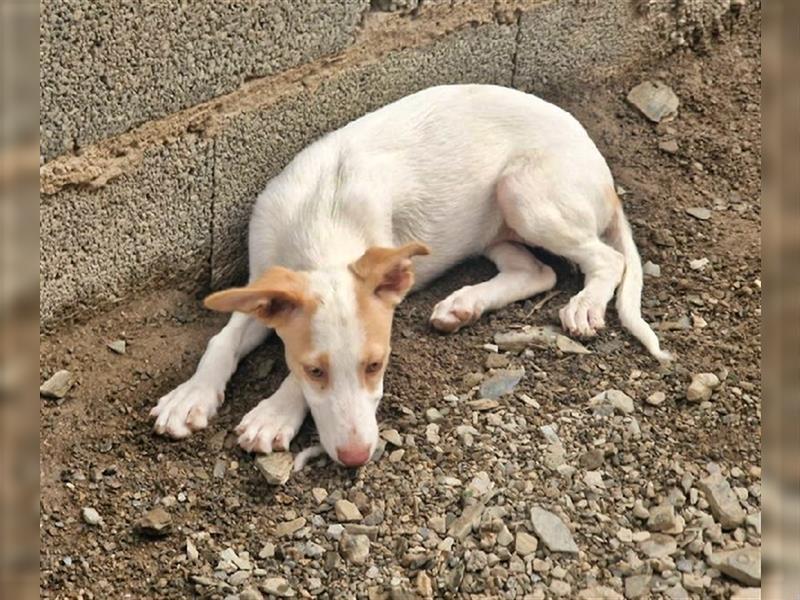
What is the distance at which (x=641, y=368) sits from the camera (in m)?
3.57

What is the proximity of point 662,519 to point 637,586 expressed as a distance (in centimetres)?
26

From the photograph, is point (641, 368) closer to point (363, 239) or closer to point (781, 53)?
point (363, 239)

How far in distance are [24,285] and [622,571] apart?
2.45 meters

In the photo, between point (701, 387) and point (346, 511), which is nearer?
Answer: point (346, 511)

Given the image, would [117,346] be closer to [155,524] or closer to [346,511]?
[155,524]

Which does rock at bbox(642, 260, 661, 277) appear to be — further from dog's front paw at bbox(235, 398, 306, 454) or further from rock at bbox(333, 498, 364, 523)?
rock at bbox(333, 498, 364, 523)

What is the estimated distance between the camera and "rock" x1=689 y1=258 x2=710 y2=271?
13.5 ft

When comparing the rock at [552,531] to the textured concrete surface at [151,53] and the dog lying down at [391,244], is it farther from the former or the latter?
the textured concrete surface at [151,53]

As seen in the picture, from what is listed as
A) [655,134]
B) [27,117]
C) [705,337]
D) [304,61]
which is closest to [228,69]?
[304,61]

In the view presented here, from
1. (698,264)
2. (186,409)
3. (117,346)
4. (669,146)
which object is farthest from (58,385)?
(669,146)

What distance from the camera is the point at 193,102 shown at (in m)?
3.57

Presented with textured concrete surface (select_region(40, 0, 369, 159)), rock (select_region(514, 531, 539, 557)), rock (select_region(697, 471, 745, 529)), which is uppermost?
textured concrete surface (select_region(40, 0, 369, 159))

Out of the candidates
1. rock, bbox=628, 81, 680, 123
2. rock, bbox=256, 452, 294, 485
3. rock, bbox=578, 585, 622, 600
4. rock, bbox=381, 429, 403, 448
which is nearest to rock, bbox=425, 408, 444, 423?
rock, bbox=381, 429, 403, 448

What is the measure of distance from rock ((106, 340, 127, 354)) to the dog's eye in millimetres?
777
